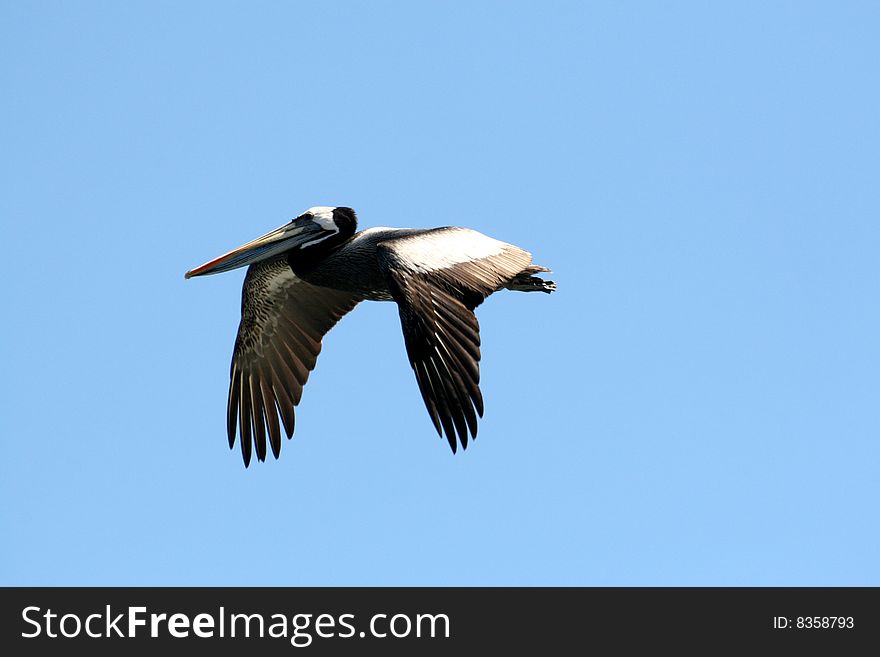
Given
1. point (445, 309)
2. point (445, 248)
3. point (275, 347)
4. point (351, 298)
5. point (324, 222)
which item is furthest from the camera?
point (275, 347)

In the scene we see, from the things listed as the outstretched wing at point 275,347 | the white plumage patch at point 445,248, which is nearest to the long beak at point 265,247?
the outstretched wing at point 275,347

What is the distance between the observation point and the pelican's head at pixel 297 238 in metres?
16.0

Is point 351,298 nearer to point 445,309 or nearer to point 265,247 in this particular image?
point 265,247

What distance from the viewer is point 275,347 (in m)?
17.5

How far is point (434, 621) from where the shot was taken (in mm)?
14156

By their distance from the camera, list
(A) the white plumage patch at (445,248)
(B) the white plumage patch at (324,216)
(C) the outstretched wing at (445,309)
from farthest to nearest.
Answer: (B) the white plumage patch at (324,216), (A) the white plumage patch at (445,248), (C) the outstretched wing at (445,309)

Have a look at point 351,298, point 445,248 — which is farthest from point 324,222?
point 445,248

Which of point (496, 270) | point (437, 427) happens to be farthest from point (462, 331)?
point (496, 270)

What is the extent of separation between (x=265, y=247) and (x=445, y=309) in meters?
4.44

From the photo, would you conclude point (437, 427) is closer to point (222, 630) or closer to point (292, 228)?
point (222, 630)

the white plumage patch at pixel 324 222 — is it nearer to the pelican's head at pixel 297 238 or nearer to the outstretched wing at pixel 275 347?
the pelican's head at pixel 297 238

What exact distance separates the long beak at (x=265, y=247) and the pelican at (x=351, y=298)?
0.04 ft

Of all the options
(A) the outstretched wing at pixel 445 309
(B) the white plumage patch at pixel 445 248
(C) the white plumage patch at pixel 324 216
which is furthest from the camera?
(C) the white plumage patch at pixel 324 216

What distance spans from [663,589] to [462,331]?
14.1 ft
